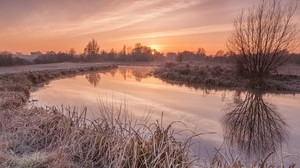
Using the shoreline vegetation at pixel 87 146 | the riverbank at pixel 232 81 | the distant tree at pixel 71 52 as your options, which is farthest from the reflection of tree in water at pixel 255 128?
the distant tree at pixel 71 52

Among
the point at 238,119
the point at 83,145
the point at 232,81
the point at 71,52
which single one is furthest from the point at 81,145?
the point at 71,52

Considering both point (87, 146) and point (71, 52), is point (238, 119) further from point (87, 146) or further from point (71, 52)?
point (71, 52)

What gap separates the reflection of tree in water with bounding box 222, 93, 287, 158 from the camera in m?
7.63

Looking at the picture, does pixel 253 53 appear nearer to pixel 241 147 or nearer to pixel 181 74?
pixel 181 74

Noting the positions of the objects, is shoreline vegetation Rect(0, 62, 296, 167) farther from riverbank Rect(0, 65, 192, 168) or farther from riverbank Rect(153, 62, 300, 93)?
riverbank Rect(153, 62, 300, 93)

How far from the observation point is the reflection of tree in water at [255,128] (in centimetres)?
763

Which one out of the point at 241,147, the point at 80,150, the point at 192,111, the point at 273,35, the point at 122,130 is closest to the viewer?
the point at 80,150

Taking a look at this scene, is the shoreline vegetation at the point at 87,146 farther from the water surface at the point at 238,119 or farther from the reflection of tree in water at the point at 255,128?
the reflection of tree in water at the point at 255,128

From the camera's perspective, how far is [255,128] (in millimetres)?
9523

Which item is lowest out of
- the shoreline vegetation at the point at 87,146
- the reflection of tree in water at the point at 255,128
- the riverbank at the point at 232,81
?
the reflection of tree in water at the point at 255,128

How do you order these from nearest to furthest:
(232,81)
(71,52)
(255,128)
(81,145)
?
(81,145) → (255,128) → (232,81) → (71,52)

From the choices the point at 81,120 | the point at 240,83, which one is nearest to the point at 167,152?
the point at 81,120

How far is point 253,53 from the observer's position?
851 inches

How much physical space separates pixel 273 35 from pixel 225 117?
12461 millimetres
